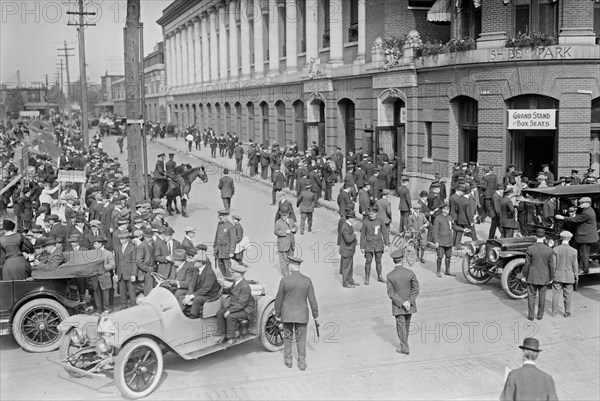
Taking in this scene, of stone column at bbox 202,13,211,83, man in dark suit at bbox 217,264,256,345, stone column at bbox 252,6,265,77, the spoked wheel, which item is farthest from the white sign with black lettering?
stone column at bbox 202,13,211,83

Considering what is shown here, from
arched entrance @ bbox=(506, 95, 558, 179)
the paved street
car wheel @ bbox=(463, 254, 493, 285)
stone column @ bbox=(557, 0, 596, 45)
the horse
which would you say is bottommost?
the paved street

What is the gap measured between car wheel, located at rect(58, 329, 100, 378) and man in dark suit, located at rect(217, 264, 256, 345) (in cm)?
187

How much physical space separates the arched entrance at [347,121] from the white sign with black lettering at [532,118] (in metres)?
13.2

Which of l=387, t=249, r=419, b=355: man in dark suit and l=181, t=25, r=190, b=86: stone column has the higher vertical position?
l=181, t=25, r=190, b=86: stone column

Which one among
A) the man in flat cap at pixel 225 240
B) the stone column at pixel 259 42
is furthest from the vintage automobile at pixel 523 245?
the stone column at pixel 259 42

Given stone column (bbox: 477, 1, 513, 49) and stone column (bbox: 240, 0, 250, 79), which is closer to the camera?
stone column (bbox: 477, 1, 513, 49)

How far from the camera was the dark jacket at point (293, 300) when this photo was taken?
10.7m

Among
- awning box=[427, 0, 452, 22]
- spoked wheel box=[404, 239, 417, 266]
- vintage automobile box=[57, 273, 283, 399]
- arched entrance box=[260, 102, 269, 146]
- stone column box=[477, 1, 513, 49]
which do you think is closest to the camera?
vintage automobile box=[57, 273, 283, 399]

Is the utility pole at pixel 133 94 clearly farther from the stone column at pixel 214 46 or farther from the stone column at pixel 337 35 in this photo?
the stone column at pixel 214 46

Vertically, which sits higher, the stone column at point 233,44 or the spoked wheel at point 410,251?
the stone column at point 233,44

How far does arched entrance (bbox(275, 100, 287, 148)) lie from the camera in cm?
4744

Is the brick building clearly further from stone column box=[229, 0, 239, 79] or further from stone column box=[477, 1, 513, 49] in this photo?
stone column box=[229, 0, 239, 79]

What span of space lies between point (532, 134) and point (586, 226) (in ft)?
36.1

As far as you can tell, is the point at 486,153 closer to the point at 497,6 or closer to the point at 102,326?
the point at 497,6
